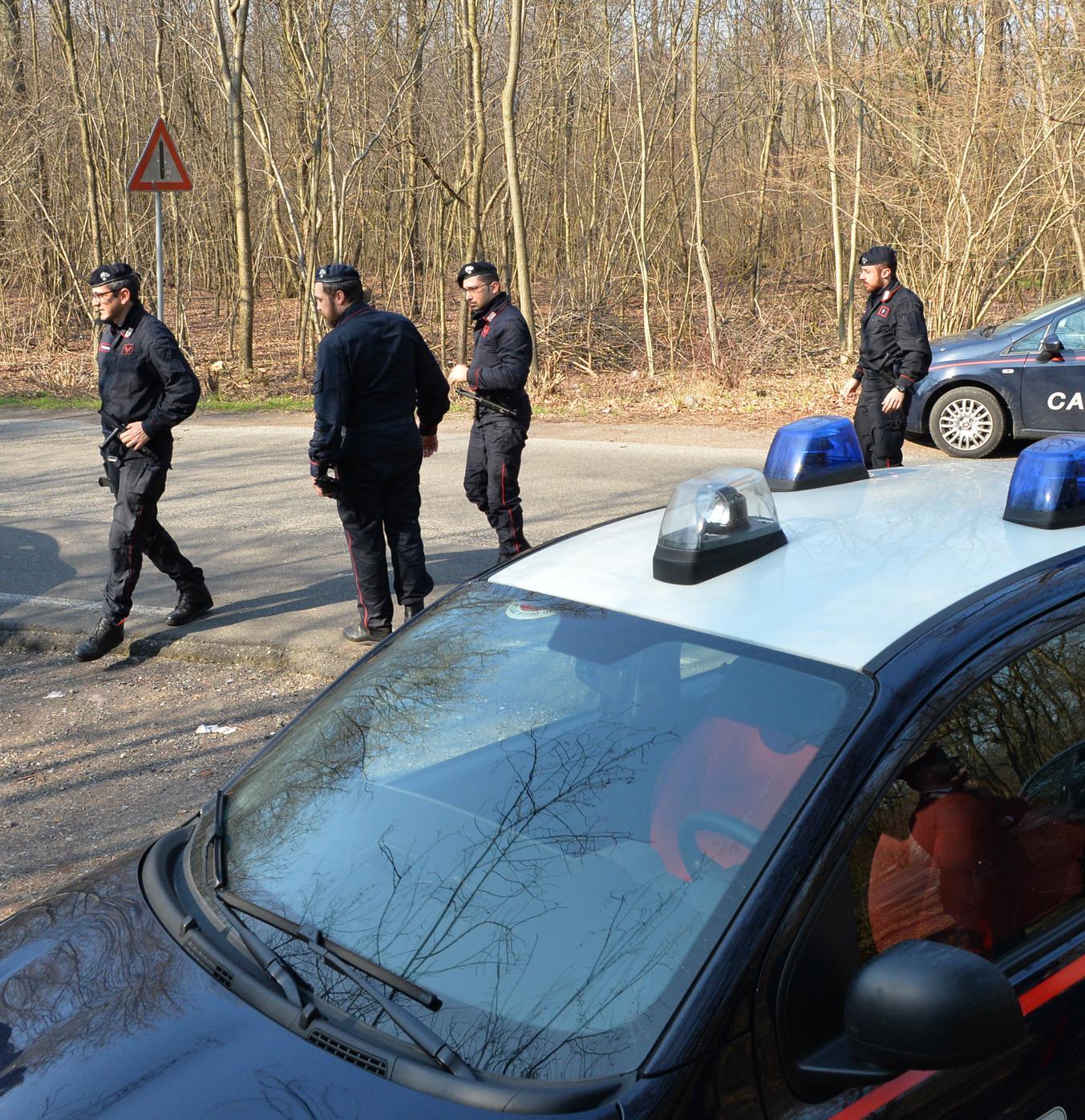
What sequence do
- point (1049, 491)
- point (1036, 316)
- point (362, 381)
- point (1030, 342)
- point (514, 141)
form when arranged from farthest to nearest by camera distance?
point (514, 141) < point (1036, 316) < point (1030, 342) < point (362, 381) < point (1049, 491)

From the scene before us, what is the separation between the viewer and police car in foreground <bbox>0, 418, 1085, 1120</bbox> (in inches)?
67.6

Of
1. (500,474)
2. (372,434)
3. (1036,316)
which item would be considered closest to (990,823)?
(372,434)

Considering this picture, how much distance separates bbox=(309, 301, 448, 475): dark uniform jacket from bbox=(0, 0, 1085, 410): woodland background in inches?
381

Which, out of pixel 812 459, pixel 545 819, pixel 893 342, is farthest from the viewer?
pixel 893 342

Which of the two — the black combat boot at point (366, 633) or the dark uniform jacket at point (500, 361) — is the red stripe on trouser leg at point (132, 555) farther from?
the dark uniform jacket at point (500, 361)

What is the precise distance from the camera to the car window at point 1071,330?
11.1 m

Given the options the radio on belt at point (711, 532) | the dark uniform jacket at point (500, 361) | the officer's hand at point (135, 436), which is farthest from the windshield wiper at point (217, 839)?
the dark uniform jacket at point (500, 361)

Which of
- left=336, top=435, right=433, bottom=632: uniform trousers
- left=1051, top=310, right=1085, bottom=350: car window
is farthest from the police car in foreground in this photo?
left=1051, top=310, right=1085, bottom=350: car window

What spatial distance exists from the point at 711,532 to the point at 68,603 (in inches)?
231

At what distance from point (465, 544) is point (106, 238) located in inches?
700

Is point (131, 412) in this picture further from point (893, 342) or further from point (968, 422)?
point (968, 422)

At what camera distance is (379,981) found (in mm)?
→ 1906

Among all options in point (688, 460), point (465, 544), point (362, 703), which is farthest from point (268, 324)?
point (362, 703)

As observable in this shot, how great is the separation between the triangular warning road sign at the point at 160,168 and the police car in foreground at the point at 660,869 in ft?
31.2
